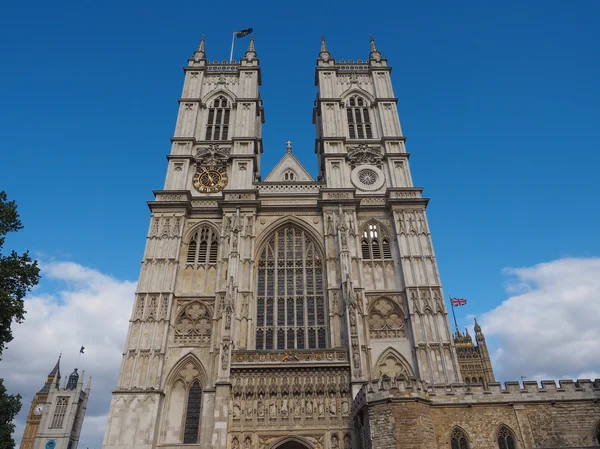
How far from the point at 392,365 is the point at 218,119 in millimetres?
21366

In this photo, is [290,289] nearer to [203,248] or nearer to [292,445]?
[203,248]

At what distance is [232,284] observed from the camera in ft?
79.5

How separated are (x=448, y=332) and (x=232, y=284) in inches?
462

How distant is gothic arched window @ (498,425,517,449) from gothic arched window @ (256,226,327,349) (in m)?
9.58

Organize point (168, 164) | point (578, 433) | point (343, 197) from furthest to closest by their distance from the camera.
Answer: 1. point (168, 164)
2. point (343, 197)
3. point (578, 433)

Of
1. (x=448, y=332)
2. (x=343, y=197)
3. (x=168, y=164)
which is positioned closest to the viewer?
(x=448, y=332)

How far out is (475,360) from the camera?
5578 centimetres

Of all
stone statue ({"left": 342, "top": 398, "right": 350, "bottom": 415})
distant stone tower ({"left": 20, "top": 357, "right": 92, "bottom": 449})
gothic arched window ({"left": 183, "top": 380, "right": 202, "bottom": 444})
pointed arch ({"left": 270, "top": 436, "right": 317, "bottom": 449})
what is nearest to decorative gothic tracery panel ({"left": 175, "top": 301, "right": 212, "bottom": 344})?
gothic arched window ({"left": 183, "top": 380, "right": 202, "bottom": 444})

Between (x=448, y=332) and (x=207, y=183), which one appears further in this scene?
(x=207, y=183)

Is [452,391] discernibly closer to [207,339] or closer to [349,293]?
[349,293]

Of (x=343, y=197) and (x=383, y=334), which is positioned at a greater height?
(x=343, y=197)

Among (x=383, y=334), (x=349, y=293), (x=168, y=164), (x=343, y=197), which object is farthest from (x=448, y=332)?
(x=168, y=164)

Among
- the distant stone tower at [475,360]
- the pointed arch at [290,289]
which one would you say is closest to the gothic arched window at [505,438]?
the pointed arch at [290,289]

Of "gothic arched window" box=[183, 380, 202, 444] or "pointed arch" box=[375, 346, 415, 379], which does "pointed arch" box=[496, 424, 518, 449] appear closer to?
"pointed arch" box=[375, 346, 415, 379]
